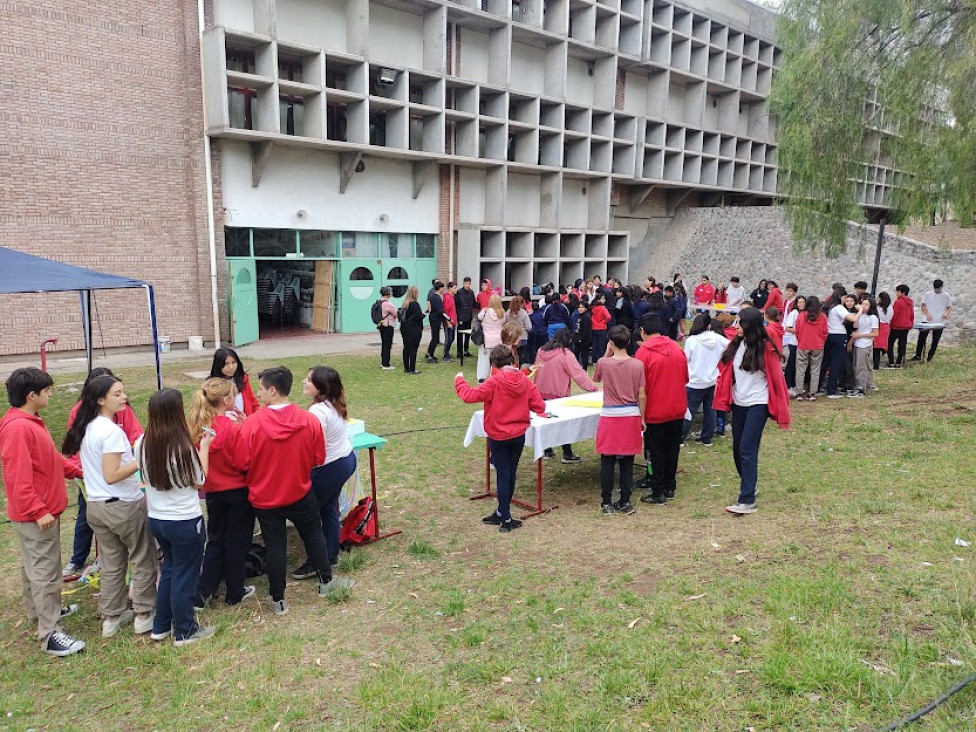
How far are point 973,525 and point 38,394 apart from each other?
6.80 meters

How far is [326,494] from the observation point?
514 centimetres

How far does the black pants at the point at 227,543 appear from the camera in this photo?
4.62 meters

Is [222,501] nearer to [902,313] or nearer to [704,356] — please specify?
[704,356]

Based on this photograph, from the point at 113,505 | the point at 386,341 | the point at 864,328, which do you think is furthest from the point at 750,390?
the point at 386,341

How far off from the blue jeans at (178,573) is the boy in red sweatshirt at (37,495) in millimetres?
554

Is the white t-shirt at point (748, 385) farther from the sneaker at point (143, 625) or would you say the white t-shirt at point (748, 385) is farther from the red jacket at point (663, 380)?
the sneaker at point (143, 625)

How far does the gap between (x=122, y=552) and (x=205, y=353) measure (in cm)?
1271

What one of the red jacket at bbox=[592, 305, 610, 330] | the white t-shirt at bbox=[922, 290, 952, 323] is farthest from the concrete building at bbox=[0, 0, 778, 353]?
the white t-shirt at bbox=[922, 290, 952, 323]

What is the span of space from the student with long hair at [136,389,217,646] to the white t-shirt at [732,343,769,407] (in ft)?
14.1

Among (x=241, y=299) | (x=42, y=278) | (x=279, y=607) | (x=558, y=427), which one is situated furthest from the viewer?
(x=241, y=299)

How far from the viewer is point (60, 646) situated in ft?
13.9

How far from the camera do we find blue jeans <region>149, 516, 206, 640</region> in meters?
4.14

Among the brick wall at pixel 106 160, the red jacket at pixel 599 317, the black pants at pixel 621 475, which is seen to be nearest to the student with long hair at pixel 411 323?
the red jacket at pixel 599 317

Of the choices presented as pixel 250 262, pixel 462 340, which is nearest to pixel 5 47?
pixel 250 262
